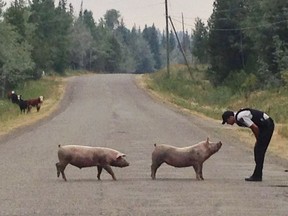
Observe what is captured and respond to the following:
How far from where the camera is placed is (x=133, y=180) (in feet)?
52.7

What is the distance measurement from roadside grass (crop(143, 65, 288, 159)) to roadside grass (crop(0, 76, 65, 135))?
26.3ft

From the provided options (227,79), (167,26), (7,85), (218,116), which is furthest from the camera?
(167,26)

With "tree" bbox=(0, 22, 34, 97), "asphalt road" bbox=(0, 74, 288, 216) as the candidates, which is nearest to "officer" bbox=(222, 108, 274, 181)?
"asphalt road" bbox=(0, 74, 288, 216)

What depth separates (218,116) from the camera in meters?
42.3

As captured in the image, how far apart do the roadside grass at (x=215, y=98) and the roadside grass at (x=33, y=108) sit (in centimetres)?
803

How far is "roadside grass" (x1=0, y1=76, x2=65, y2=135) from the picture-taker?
37.0 metres

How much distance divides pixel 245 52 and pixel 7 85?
2200 cm

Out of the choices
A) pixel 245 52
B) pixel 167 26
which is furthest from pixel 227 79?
pixel 167 26

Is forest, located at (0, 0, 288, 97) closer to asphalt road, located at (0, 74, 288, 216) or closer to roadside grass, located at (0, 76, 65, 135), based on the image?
roadside grass, located at (0, 76, 65, 135)

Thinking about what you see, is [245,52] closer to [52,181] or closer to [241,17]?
[241,17]

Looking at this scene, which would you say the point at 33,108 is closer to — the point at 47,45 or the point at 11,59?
the point at 11,59

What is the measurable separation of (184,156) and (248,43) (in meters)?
57.3

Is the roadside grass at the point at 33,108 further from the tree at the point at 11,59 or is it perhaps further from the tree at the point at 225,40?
the tree at the point at 225,40

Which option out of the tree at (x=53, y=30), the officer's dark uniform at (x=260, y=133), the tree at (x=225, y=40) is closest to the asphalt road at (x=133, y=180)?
the officer's dark uniform at (x=260, y=133)
